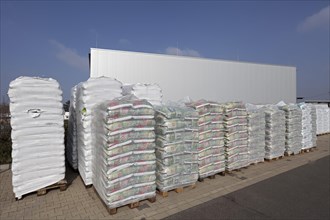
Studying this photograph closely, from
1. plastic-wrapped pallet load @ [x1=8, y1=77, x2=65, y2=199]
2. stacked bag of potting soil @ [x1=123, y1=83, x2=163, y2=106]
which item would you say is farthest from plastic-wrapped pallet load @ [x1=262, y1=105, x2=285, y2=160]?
plastic-wrapped pallet load @ [x1=8, y1=77, x2=65, y2=199]

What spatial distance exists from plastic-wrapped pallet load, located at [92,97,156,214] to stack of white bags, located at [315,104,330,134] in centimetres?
1272

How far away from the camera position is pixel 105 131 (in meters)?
3.63

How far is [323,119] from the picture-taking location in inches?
513

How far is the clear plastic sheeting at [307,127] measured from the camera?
8297mm

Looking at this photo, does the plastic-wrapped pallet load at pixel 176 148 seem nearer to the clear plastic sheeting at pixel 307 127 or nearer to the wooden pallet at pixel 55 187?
the wooden pallet at pixel 55 187

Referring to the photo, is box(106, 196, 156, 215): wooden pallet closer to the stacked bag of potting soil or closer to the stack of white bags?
the stacked bag of potting soil

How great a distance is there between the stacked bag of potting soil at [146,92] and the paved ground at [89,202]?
2457mm

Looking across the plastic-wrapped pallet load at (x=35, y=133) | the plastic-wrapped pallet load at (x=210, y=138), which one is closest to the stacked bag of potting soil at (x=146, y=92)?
the plastic-wrapped pallet load at (x=210, y=138)

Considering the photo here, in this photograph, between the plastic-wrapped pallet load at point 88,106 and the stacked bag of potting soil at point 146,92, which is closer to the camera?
the plastic-wrapped pallet load at point 88,106

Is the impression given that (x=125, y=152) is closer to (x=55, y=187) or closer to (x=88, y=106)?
(x=88, y=106)

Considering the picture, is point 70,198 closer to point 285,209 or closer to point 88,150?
point 88,150

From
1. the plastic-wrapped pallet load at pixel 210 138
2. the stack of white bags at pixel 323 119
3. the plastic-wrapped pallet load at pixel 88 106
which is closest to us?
the plastic-wrapped pallet load at pixel 88 106

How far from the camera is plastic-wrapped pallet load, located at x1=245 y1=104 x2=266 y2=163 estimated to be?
6.27m

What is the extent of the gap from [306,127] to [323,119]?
6.22 meters
